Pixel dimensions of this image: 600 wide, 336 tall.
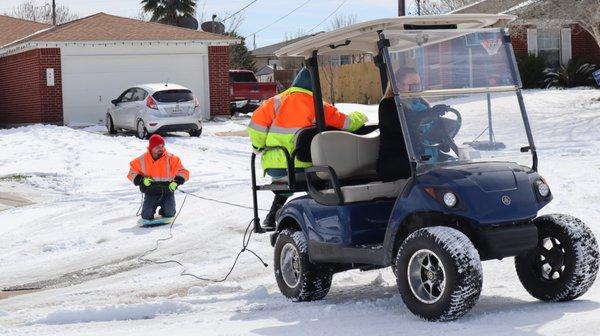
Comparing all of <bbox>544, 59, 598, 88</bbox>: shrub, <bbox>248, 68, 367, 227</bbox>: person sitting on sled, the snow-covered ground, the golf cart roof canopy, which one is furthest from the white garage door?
the golf cart roof canopy

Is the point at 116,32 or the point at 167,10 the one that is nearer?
the point at 116,32

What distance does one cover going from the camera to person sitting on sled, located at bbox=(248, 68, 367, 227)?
8586mm

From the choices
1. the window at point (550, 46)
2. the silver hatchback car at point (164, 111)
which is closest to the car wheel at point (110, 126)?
the silver hatchback car at point (164, 111)

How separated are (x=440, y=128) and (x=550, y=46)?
105ft

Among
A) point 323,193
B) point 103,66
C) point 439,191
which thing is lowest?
point 323,193

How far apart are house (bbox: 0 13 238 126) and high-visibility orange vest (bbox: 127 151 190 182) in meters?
19.8

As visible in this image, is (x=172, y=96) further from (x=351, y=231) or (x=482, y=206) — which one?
(x=482, y=206)

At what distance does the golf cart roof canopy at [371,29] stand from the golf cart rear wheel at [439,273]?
1614 millimetres

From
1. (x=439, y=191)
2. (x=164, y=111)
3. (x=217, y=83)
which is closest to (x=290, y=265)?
(x=439, y=191)

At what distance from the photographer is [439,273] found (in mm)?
6887

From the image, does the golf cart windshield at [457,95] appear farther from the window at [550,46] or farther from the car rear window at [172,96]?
the window at [550,46]

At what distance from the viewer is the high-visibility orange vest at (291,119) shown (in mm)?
8570

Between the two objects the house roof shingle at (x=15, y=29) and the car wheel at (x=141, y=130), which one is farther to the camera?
the house roof shingle at (x=15, y=29)

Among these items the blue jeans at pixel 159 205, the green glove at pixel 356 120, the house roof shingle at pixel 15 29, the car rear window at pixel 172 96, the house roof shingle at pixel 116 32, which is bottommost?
the blue jeans at pixel 159 205
